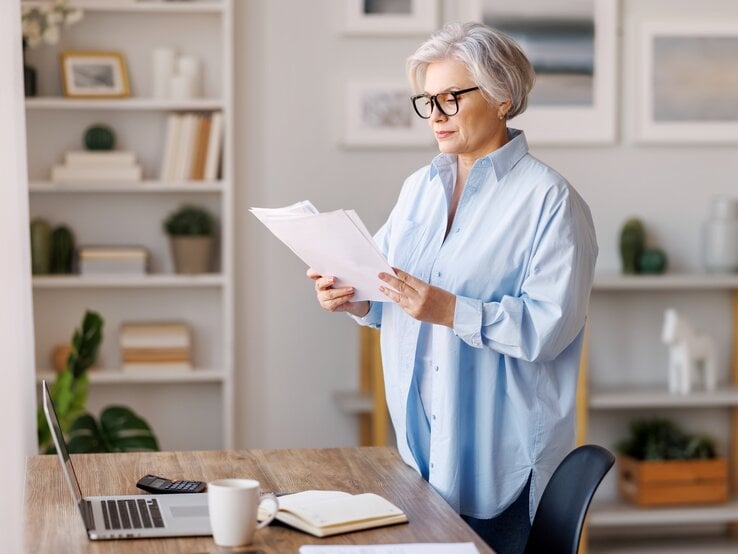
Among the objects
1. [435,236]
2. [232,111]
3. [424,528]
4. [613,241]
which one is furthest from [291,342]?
[424,528]

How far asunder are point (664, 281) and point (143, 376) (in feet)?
6.50

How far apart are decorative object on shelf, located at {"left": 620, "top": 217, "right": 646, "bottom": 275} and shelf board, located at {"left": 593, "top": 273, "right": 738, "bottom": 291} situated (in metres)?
0.06

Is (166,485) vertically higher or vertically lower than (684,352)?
higher

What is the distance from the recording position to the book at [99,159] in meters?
4.06

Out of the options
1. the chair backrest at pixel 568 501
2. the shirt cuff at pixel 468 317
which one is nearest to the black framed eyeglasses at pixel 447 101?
the shirt cuff at pixel 468 317

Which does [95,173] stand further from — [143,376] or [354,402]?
[354,402]

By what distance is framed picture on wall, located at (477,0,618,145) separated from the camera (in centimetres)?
434

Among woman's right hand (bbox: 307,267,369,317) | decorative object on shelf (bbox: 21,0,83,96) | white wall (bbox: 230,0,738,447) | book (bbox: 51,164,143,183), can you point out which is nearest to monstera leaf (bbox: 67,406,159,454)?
white wall (bbox: 230,0,738,447)

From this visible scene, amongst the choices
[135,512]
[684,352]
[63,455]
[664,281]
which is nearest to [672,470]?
[684,352]

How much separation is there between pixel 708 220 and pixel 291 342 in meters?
1.74

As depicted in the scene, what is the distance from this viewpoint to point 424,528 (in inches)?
71.6

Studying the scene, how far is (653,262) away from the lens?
14.1 feet

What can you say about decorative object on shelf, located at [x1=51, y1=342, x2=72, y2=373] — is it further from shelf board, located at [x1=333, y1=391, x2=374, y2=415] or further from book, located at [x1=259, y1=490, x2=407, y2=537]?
book, located at [x1=259, y1=490, x2=407, y2=537]

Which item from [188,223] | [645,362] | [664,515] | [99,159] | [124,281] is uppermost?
[99,159]
